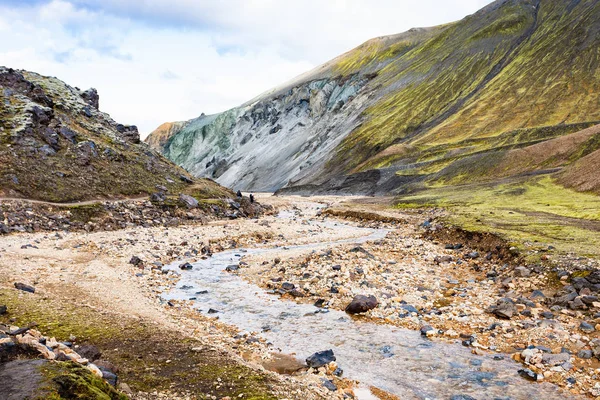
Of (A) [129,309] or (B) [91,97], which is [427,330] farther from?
(B) [91,97]

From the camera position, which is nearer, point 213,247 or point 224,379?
point 224,379

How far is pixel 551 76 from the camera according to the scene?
151125 mm

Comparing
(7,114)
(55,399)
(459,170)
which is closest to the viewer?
(55,399)

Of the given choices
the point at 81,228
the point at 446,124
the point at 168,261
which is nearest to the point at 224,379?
the point at 168,261

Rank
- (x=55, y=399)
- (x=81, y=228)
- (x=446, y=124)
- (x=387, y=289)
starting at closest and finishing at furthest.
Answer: (x=55, y=399) → (x=387, y=289) → (x=81, y=228) → (x=446, y=124)

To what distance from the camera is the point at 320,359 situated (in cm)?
1405

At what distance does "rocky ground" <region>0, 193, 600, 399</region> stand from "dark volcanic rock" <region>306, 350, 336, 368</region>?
0.20 m

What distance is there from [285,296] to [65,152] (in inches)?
1773

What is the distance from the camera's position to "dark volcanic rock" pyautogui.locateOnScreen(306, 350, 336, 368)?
1388 centimetres

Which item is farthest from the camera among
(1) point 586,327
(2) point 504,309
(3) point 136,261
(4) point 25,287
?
(3) point 136,261

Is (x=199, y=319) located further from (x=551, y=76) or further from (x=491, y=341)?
(x=551, y=76)

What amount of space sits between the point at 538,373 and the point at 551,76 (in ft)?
560

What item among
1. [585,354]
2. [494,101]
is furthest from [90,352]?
[494,101]

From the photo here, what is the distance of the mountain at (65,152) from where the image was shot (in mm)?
47094
